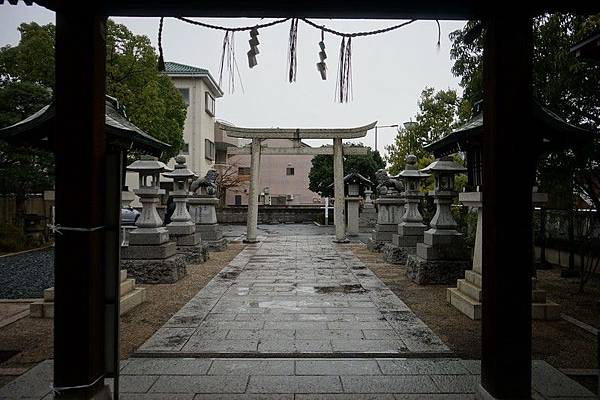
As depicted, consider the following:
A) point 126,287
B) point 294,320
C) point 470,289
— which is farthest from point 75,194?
point 470,289

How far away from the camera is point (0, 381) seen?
14.5 feet

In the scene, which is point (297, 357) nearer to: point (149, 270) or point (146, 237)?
point (149, 270)

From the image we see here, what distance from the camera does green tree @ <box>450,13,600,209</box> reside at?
7.56 meters

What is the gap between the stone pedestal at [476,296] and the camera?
6.73m

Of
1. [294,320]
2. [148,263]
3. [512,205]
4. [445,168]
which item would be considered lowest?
[294,320]

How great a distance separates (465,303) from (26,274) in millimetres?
9400

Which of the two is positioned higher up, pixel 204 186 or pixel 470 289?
pixel 204 186

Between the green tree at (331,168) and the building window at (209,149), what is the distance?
8.43 meters

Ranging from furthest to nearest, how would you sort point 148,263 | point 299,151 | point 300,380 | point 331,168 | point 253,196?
point 331,168 < point 299,151 < point 253,196 < point 148,263 < point 300,380

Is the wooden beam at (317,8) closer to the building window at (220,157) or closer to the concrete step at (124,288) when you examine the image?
the concrete step at (124,288)

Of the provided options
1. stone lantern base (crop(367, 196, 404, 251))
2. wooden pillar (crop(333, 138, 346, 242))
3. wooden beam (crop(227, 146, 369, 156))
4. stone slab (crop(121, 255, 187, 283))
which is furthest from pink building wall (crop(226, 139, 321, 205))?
stone slab (crop(121, 255, 187, 283))

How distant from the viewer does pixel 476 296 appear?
6973mm

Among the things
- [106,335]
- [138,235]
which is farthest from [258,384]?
[138,235]

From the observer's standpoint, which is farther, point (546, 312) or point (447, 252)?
point (447, 252)
